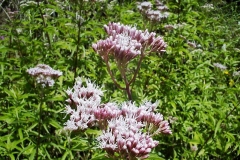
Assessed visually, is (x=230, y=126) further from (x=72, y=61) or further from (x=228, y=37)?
A: (x=228, y=37)

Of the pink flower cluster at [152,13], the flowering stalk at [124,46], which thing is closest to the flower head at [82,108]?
the flowering stalk at [124,46]

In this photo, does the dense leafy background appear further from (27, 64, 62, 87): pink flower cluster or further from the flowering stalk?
the flowering stalk

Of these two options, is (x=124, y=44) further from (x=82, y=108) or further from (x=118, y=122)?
(x=118, y=122)

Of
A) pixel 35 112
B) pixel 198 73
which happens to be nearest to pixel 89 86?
pixel 35 112

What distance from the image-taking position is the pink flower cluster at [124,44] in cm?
245

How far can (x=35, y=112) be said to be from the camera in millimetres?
2912

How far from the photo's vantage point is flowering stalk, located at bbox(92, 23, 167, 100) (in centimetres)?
245

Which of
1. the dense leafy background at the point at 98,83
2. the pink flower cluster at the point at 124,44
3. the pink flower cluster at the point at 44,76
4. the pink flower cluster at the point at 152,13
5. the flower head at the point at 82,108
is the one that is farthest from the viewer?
the pink flower cluster at the point at 152,13

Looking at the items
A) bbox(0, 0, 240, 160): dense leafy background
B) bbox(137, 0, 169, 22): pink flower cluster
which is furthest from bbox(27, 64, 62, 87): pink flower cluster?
bbox(137, 0, 169, 22): pink flower cluster

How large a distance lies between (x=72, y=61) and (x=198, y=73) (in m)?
1.55

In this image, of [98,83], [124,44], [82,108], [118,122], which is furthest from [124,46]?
[98,83]

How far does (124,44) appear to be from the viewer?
8.05ft

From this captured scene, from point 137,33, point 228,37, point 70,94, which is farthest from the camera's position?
point 228,37

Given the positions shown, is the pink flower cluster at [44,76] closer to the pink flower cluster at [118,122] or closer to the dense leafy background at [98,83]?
the dense leafy background at [98,83]
